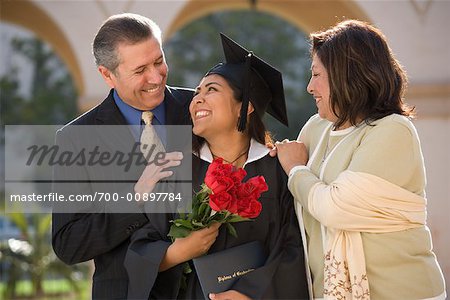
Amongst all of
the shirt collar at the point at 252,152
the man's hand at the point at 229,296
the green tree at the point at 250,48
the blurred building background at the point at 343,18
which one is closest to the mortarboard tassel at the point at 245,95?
the shirt collar at the point at 252,152

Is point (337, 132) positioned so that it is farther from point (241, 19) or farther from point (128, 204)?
point (241, 19)

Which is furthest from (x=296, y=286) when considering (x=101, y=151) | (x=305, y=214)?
(x=101, y=151)

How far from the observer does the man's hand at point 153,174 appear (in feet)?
12.3

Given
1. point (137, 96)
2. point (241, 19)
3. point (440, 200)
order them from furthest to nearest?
point (241, 19) < point (440, 200) < point (137, 96)

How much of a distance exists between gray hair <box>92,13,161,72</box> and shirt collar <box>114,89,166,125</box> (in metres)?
0.18

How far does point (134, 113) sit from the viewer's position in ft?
13.7

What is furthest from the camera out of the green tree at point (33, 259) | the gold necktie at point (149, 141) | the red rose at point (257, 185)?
the green tree at point (33, 259)

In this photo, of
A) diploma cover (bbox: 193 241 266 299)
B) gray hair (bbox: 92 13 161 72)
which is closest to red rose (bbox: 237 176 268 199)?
diploma cover (bbox: 193 241 266 299)

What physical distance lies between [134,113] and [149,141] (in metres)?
0.19

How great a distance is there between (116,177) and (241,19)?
23575mm

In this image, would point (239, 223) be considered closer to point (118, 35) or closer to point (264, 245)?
point (264, 245)

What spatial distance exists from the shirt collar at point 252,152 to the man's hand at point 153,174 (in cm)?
14

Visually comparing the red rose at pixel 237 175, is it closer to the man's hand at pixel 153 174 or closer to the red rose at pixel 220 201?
the red rose at pixel 220 201

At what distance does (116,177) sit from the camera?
403 cm
